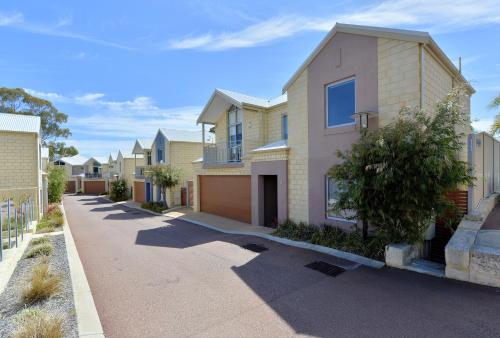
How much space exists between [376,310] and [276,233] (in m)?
5.86

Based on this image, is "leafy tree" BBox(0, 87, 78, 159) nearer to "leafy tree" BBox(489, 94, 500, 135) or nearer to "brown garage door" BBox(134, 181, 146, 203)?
"brown garage door" BBox(134, 181, 146, 203)

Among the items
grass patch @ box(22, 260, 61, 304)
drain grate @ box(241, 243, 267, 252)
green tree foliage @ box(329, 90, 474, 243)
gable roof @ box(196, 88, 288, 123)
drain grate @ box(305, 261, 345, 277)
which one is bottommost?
drain grate @ box(241, 243, 267, 252)

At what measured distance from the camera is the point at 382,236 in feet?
22.6

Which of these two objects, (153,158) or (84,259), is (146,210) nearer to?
(153,158)

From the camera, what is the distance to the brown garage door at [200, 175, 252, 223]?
13570 millimetres

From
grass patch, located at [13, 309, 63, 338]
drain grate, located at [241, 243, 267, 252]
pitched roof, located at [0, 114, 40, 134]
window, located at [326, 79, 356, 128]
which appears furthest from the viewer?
pitched roof, located at [0, 114, 40, 134]

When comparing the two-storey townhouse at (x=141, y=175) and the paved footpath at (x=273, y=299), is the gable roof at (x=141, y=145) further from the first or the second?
the paved footpath at (x=273, y=299)

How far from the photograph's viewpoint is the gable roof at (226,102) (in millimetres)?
14023

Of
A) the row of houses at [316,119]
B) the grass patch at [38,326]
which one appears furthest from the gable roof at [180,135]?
the grass patch at [38,326]

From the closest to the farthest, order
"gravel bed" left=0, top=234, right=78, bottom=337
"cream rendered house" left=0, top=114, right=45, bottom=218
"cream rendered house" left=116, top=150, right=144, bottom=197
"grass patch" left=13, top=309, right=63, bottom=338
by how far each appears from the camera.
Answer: "grass patch" left=13, top=309, right=63, bottom=338, "gravel bed" left=0, top=234, right=78, bottom=337, "cream rendered house" left=0, top=114, right=45, bottom=218, "cream rendered house" left=116, top=150, right=144, bottom=197

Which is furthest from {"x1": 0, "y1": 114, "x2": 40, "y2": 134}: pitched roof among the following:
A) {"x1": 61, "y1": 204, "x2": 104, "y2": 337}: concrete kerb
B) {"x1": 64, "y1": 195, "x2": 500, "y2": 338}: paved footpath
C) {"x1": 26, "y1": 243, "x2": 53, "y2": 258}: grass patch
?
{"x1": 61, "y1": 204, "x2": 104, "y2": 337}: concrete kerb

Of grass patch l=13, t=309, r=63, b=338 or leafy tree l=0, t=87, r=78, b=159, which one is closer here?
grass patch l=13, t=309, r=63, b=338

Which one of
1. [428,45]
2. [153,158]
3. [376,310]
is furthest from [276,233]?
[153,158]

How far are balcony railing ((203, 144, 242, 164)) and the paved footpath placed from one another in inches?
303
